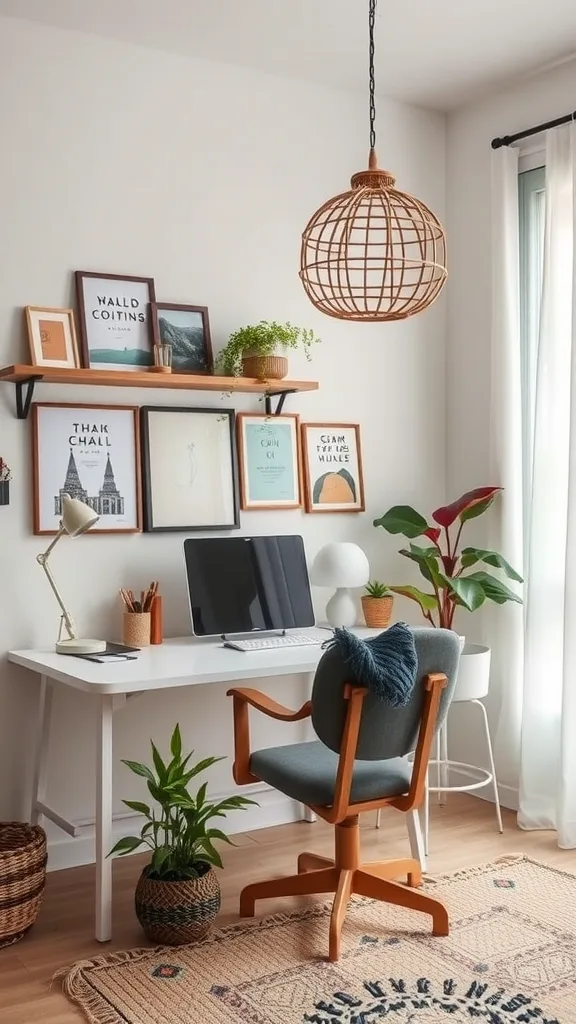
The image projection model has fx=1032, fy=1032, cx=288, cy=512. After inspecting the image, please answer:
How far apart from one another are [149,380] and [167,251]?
0.54 meters

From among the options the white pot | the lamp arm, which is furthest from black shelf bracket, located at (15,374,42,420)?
the white pot

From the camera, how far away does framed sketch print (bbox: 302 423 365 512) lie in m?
3.92

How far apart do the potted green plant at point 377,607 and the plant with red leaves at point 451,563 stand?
0.07 meters

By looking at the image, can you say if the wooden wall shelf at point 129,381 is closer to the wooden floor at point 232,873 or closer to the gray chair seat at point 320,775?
the gray chair seat at point 320,775

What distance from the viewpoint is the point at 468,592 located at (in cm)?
362

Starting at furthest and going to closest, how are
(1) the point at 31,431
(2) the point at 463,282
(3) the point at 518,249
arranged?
1. (2) the point at 463,282
2. (3) the point at 518,249
3. (1) the point at 31,431

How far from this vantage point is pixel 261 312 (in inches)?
150

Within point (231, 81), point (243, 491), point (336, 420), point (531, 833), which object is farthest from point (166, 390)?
point (531, 833)

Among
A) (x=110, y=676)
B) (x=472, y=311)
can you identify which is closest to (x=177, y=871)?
(x=110, y=676)

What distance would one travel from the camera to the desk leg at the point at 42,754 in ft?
10.7

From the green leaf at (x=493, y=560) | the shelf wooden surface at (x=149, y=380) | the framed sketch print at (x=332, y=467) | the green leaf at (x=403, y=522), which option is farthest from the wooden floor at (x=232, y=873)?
the shelf wooden surface at (x=149, y=380)

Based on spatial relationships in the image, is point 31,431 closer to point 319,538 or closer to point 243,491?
point 243,491

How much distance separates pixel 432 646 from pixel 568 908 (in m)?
0.95

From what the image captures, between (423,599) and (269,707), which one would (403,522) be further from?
(269,707)
